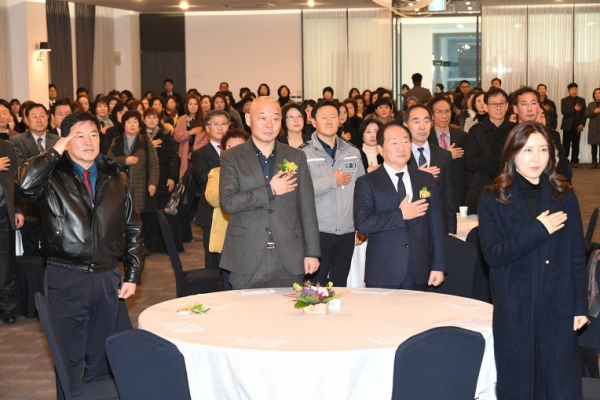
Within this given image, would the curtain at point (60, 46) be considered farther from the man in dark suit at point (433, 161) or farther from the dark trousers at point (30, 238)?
the man in dark suit at point (433, 161)

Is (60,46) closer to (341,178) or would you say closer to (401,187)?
(341,178)

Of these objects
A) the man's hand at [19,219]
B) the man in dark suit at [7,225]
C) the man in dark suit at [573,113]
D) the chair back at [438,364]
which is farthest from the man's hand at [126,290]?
the man in dark suit at [573,113]

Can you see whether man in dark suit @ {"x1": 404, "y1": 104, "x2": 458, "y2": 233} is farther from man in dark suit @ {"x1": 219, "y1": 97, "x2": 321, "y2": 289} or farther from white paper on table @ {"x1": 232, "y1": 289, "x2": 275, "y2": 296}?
white paper on table @ {"x1": 232, "y1": 289, "x2": 275, "y2": 296}

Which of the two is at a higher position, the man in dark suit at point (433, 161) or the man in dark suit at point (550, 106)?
the man in dark suit at point (550, 106)

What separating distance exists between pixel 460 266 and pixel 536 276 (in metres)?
1.87

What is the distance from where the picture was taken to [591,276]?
15.1 feet

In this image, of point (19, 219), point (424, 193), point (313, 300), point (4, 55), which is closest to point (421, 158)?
point (424, 193)

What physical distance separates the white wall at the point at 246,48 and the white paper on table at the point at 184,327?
65.3 ft

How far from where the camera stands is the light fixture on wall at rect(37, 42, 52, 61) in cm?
1875

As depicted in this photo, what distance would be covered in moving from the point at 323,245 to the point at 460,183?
2812 millimetres

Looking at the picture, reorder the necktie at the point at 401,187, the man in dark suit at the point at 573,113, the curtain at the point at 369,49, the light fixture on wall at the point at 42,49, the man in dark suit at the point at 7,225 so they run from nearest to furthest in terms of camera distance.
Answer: the necktie at the point at 401,187
the man in dark suit at the point at 7,225
the light fixture on wall at the point at 42,49
the man in dark suit at the point at 573,113
the curtain at the point at 369,49

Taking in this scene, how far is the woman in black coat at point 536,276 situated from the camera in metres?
4.01

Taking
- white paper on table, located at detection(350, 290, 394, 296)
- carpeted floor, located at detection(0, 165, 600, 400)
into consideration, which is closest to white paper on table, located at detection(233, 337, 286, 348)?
white paper on table, located at detection(350, 290, 394, 296)

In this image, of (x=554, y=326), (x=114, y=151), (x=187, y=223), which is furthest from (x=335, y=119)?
(x=187, y=223)
